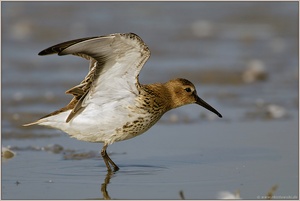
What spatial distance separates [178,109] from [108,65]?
9.92 feet

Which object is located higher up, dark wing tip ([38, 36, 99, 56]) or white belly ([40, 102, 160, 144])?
dark wing tip ([38, 36, 99, 56])

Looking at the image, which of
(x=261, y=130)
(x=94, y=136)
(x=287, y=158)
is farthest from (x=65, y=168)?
(x=261, y=130)

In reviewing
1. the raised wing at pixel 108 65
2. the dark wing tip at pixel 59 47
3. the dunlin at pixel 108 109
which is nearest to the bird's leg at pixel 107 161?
the dunlin at pixel 108 109

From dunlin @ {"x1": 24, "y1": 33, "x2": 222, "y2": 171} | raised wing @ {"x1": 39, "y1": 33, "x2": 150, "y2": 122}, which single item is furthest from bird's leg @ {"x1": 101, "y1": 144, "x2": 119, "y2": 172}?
raised wing @ {"x1": 39, "y1": 33, "x2": 150, "y2": 122}

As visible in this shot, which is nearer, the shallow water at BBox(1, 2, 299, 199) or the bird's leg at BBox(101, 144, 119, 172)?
the shallow water at BBox(1, 2, 299, 199)

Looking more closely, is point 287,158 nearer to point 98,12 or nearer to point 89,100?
point 89,100

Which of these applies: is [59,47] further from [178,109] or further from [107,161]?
[178,109]

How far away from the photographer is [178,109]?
9023 mm

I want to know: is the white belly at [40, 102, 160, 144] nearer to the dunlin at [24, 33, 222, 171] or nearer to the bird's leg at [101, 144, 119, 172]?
the dunlin at [24, 33, 222, 171]

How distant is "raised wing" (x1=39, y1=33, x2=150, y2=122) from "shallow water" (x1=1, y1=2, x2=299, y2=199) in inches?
26.3

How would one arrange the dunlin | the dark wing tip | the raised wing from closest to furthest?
the dark wing tip, the raised wing, the dunlin

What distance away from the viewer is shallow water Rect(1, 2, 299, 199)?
5.94 meters

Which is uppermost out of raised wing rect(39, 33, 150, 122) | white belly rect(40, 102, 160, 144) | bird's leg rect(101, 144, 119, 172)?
raised wing rect(39, 33, 150, 122)

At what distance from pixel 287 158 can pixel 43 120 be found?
2412 mm
